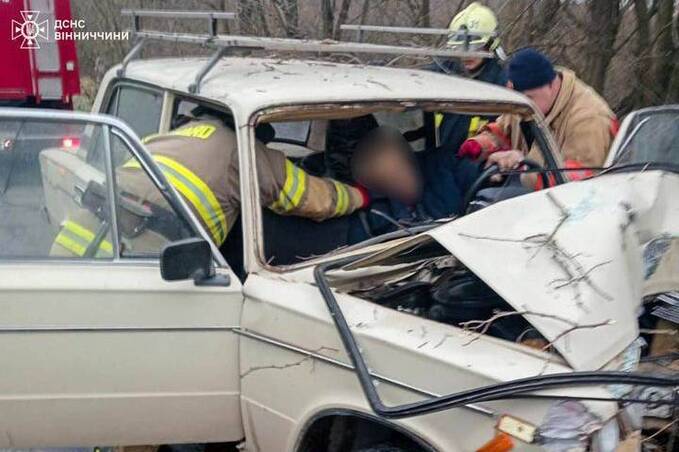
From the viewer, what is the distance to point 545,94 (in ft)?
14.8

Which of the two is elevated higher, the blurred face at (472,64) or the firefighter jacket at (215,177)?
the blurred face at (472,64)

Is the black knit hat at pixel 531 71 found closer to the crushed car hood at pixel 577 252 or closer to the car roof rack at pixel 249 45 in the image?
the car roof rack at pixel 249 45

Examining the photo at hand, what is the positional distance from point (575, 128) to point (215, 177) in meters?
1.99

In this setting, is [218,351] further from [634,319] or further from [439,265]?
[634,319]

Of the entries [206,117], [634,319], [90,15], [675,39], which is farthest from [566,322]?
[90,15]

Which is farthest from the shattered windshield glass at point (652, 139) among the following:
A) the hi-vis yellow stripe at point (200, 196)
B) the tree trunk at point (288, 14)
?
the tree trunk at point (288, 14)

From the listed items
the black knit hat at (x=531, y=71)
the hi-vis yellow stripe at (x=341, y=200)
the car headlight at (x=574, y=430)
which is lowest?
the car headlight at (x=574, y=430)

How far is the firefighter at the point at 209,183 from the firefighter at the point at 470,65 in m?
0.83

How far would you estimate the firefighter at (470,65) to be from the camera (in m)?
4.12

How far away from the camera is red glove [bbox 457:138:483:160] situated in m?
4.07

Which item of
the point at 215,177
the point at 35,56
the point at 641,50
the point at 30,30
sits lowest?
the point at 35,56

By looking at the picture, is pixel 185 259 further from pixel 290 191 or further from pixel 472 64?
pixel 472 64

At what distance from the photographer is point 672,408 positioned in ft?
7.88

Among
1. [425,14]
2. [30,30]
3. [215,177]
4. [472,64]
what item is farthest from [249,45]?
[30,30]
